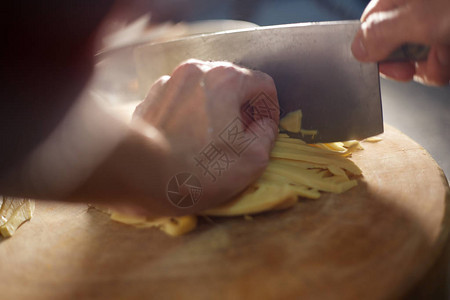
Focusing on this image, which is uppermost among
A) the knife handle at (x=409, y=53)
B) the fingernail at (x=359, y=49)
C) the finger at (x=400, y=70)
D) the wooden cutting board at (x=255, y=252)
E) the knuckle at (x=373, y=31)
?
the knuckle at (x=373, y=31)

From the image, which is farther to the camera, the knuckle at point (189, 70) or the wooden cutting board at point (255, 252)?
the knuckle at point (189, 70)

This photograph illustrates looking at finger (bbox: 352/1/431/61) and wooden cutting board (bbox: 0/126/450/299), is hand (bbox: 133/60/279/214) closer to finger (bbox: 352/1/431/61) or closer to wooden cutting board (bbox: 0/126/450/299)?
wooden cutting board (bbox: 0/126/450/299)

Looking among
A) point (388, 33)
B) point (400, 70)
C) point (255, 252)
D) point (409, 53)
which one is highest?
point (388, 33)

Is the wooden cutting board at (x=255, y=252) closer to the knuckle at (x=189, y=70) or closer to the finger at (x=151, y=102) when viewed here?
the finger at (x=151, y=102)

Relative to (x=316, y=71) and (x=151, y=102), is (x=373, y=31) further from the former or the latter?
(x=151, y=102)

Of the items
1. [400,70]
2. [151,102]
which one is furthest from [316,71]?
[151,102]

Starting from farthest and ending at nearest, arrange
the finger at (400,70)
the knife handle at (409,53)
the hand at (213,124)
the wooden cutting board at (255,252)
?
the finger at (400,70)
the knife handle at (409,53)
the hand at (213,124)
the wooden cutting board at (255,252)

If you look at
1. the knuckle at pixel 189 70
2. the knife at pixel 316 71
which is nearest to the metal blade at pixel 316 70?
the knife at pixel 316 71

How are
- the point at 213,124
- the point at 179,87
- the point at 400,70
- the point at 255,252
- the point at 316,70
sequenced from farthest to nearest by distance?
the point at 400,70, the point at 316,70, the point at 179,87, the point at 213,124, the point at 255,252
